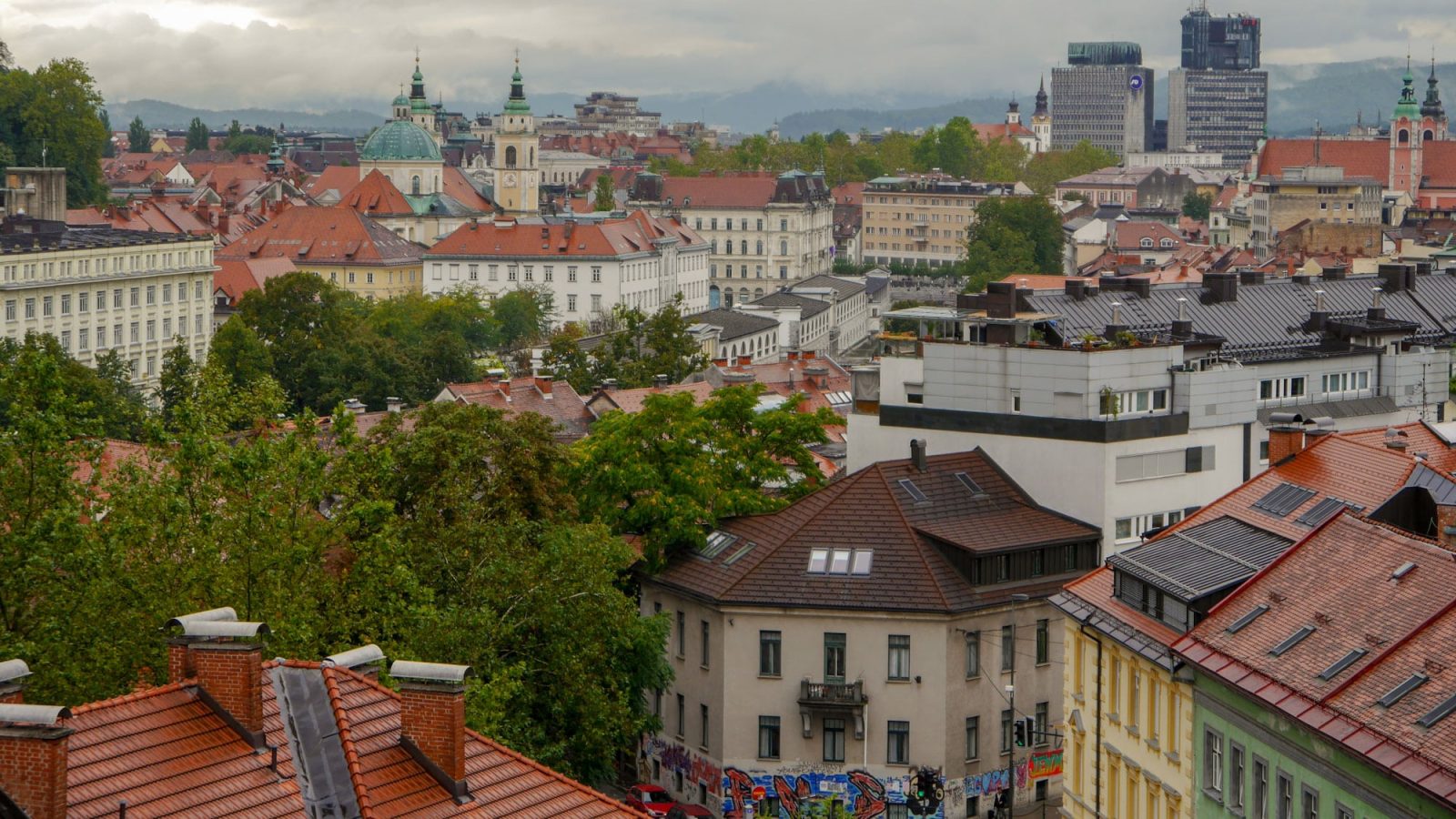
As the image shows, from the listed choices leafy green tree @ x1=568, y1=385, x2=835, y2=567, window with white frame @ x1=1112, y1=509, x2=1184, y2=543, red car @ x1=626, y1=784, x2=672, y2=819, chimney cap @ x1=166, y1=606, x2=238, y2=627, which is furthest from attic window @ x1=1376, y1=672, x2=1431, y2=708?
leafy green tree @ x1=568, y1=385, x2=835, y2=567

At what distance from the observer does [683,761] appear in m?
50.5

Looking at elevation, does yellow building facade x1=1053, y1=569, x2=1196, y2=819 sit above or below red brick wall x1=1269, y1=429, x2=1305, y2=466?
below

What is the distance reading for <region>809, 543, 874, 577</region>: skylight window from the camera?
48.9 m

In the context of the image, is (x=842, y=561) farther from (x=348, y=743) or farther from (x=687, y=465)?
(x=348, y=743)

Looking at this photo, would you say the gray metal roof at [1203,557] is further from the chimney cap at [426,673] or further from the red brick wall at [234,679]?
the red brick wall at [234,679]

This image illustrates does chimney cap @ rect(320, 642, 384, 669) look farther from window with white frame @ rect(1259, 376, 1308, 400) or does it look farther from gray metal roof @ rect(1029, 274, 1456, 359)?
window with white frame @ rect(1259, 376, 1308, 400)

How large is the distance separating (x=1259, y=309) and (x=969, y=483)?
16391 millimetres

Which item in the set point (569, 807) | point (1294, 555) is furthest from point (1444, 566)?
point (569, 807)

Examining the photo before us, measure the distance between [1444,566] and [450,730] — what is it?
49.6ft

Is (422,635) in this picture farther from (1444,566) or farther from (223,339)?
(223,339)

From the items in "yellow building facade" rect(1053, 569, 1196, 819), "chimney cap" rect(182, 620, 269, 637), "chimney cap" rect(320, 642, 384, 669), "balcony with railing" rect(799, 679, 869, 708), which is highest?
"chimney cap" rect(182, 620, 269, 637)

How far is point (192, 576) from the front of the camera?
37.5 meters

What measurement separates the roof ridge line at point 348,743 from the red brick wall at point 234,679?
72 centimetres

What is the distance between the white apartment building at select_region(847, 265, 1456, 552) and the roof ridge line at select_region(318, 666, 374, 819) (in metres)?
30.6
